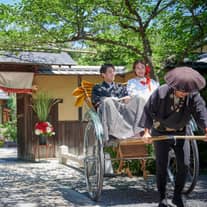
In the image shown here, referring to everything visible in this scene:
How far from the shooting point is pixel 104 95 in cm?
590

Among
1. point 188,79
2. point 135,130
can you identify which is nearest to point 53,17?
point 135,130

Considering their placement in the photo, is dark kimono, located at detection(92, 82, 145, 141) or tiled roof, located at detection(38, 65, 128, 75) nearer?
dark kimono, located at detection(92, 82, 145, 141)

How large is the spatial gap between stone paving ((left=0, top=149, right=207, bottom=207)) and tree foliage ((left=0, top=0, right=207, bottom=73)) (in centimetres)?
240

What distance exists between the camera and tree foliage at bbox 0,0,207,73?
24.2ft

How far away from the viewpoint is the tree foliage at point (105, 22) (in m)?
7.36

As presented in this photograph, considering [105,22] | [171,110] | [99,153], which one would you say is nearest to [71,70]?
[105,22]

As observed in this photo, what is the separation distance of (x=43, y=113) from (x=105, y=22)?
421 cm

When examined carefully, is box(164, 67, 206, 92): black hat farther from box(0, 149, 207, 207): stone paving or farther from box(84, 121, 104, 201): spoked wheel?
box(0, 149, 207, 207): stone paving

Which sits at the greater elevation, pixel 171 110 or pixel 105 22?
pixel 105 22

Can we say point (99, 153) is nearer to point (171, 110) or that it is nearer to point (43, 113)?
point (171, 110)

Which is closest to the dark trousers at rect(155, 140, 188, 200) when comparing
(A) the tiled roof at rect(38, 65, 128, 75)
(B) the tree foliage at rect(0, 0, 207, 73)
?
(B) the tree foliage at rect(0, 0, 207, 73)

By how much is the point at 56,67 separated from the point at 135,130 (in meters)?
7.10

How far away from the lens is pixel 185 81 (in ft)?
13.7

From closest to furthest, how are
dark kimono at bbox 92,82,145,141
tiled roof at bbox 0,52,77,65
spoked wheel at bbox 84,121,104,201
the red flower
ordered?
1. spoked wheel at bbox 84,121,104,201
2. dark kimono at bbox 92,82,145,141
3. tiled roof at bbox 0,52,77,65
4. the red flower
